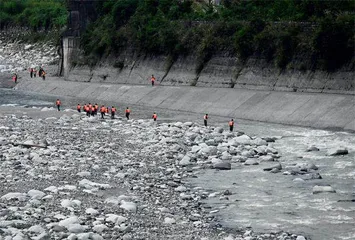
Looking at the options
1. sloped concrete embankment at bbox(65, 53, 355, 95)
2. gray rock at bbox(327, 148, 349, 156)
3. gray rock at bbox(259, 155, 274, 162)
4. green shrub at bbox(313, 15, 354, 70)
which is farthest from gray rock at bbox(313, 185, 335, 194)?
green shrub at bbox(313, 15, 354, 70)

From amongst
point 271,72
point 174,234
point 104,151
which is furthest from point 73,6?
point 174,234

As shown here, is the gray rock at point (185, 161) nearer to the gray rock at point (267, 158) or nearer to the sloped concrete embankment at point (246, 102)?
the gray rock at point (267, 158)

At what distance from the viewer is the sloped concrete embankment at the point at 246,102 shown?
4488 centimetres

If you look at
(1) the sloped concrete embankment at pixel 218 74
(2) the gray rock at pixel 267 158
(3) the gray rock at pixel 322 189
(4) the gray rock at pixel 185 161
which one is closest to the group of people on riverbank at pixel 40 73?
(1) the sloped concrete embankment at pixel 218 74

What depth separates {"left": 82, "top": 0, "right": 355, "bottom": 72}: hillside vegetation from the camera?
5244 centimetres

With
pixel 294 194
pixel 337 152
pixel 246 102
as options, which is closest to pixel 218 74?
pixel 246 102

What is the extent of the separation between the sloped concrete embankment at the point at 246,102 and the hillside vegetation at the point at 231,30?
3826 millimetres

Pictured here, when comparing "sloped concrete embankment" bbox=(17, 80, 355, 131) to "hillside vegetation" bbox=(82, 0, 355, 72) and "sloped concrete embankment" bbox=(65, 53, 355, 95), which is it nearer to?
"sloped concrete embankment" bbox=(65, 53, 355, 95)

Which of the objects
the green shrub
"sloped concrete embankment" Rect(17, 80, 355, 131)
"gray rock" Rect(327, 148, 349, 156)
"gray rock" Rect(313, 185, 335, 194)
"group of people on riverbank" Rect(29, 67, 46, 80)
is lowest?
"group of people on riverbank" Rect(29, 67, 46, 80)

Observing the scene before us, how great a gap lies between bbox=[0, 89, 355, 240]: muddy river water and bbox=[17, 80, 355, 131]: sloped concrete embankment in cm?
386

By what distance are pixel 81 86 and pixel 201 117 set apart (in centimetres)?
2413

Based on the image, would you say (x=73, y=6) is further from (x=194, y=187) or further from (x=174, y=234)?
(x=174, y=234)

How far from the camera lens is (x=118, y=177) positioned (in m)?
29.2

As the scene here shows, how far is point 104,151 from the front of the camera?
3525cm
